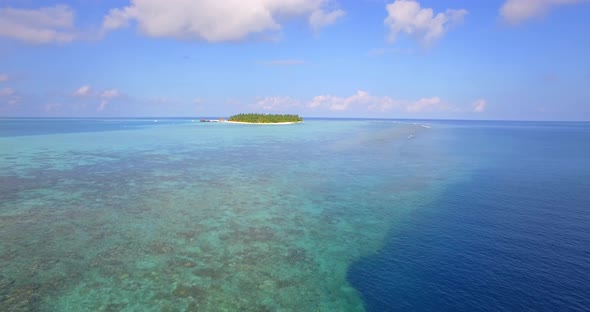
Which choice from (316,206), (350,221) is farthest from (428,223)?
(316,206)

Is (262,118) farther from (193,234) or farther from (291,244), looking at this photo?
(291,244)

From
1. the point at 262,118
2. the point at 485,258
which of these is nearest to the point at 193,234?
the point at 485,258

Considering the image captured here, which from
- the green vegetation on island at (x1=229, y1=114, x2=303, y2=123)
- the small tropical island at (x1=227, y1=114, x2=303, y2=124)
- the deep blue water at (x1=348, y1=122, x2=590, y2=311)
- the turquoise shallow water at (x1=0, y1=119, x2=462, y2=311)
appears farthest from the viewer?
the small tropical island at (x1=227, y1=114, x2=303, y2=124)

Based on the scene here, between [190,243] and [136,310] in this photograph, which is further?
[190,243]

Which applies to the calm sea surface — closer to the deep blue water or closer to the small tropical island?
the deep blue water

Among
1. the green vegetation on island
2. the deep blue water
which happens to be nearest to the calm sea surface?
the deep blue water

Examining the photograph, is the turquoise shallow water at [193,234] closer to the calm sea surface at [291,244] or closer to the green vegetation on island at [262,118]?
the calm sea surface at [291,244]

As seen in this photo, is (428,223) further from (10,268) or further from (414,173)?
(10,268)

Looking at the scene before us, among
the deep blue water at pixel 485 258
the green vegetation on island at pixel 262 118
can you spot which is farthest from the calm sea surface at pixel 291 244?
the green vegetation on island at pixel 262 118
